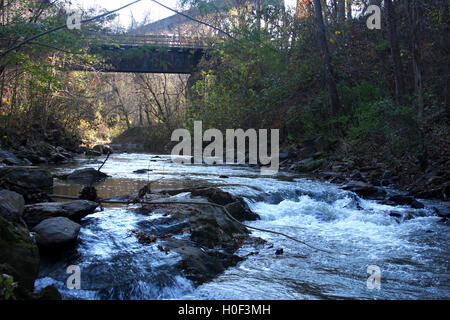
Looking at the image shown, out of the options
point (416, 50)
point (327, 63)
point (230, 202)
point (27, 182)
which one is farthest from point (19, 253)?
point (327, 63)

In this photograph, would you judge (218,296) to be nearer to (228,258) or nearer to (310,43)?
(228,258)

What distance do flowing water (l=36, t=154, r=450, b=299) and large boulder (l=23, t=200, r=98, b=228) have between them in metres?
0.13

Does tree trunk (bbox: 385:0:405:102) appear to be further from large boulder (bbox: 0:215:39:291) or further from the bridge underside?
the bridge underside

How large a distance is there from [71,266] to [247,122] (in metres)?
14.5

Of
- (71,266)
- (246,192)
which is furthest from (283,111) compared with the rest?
(71,266)

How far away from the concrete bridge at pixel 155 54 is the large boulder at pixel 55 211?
60.1 ft

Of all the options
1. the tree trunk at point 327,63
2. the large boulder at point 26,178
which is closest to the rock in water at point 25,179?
the large boulder at point 26,178

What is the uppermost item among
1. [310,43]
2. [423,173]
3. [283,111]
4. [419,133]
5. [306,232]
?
[310,43]

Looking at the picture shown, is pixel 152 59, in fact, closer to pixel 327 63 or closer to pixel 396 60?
pixel 327 63

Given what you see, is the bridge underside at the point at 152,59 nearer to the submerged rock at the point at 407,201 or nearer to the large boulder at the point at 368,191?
the large boulder at the point at 368,191

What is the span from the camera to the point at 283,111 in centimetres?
1617

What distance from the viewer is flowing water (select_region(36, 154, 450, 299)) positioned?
3.43 m

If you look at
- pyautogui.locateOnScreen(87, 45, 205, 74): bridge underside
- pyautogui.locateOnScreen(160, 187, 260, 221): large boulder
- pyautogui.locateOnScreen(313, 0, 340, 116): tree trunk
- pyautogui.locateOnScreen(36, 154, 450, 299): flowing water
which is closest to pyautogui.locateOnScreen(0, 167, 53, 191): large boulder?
pyautogui.locateOnScreen(36, 154, 450, 299): flowing water

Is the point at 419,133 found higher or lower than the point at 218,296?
higher
